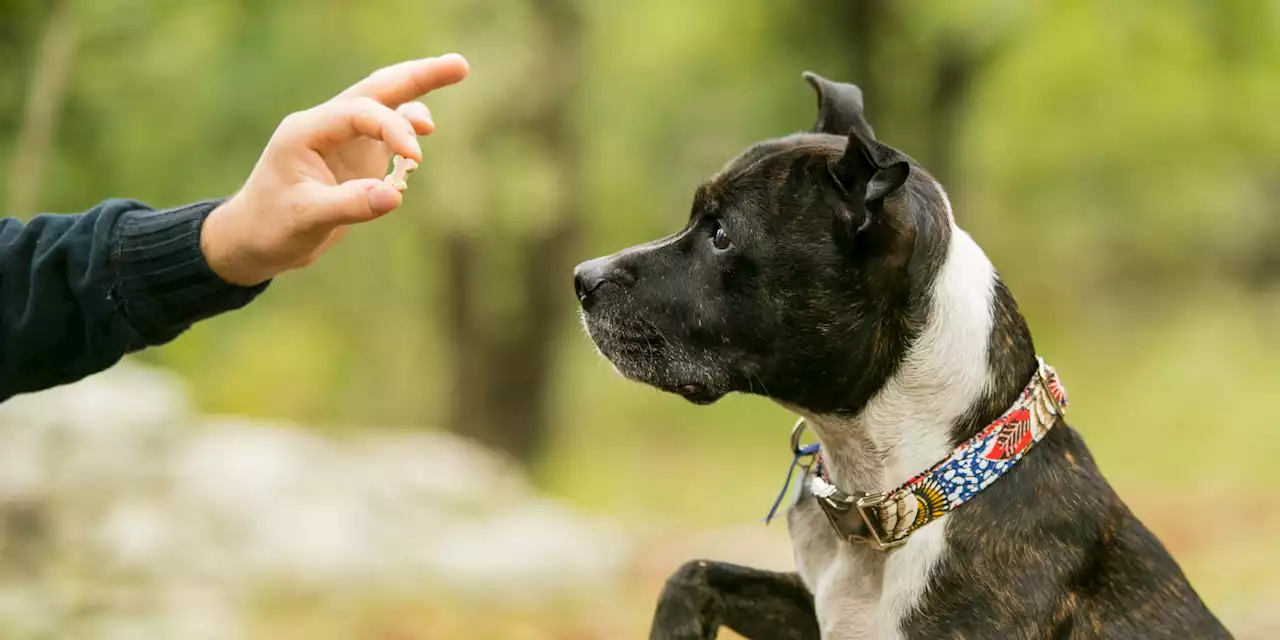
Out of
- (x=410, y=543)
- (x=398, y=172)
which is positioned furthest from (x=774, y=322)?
(x=410, y=543)

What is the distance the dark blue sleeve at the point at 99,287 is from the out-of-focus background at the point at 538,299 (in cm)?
350

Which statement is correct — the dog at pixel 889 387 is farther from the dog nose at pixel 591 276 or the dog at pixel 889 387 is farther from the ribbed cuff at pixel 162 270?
the ribbed cuff at pixel 162 270

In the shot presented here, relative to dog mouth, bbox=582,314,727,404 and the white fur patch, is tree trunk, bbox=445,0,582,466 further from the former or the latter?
the white fur patch

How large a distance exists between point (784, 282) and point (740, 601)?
1.94 ft

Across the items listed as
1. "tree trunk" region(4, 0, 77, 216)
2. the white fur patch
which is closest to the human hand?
the white fur patch

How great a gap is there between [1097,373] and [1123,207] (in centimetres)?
157

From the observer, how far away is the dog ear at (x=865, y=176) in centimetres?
194

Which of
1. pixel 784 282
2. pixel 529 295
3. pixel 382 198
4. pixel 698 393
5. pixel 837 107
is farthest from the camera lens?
pixel 529 295

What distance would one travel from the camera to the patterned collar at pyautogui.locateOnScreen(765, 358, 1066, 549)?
2.03m

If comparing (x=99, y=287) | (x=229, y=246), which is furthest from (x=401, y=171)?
(x=99, y=287)

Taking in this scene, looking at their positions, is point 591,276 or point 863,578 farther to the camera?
point 591,276

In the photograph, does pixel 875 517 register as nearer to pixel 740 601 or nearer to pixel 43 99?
pixel 740 601

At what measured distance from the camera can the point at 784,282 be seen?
7.07ft

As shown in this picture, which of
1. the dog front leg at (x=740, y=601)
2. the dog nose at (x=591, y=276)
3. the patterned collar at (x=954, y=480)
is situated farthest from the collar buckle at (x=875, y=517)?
the dog nose at (x=591, y=276)
